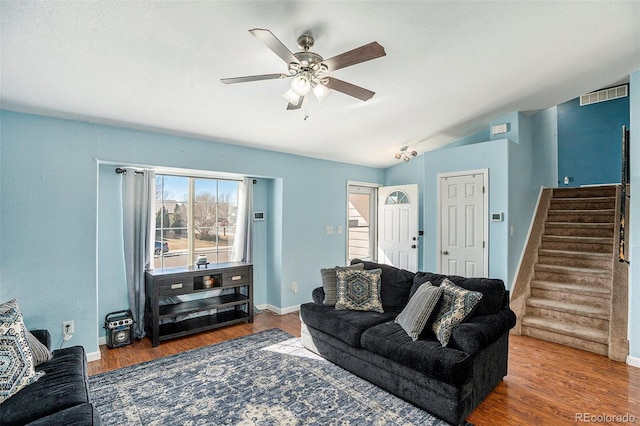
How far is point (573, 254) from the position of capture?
443cm

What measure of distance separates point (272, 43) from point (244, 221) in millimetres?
3203

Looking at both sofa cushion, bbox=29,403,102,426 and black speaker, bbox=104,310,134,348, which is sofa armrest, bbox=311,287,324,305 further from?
sofa cushion, bbox=29,403,102,426

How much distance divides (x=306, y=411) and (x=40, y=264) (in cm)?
276

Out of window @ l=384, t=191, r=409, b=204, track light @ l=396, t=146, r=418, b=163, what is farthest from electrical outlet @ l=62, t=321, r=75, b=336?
window @ l=384, t=191, r=409, b=204

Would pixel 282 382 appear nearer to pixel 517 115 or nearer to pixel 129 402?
pixel 129 402

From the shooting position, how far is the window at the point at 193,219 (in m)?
4.06

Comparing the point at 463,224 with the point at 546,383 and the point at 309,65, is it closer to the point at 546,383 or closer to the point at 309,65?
the point at 546,383

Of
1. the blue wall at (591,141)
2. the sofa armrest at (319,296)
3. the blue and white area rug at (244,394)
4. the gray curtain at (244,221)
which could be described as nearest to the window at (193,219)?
the gray curtain at (244,221)

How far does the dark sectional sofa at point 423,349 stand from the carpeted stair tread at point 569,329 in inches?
56.4

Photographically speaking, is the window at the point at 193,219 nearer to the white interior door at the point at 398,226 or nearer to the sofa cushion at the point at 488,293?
the white interior door at the point at 398,226

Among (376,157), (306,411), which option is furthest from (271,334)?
A: (376,157)

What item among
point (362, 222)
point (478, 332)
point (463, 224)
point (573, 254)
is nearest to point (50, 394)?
point (478, 332)

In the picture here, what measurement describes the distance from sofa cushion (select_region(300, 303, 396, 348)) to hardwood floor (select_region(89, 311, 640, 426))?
30.2 inches

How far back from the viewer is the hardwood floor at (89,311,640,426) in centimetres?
229
